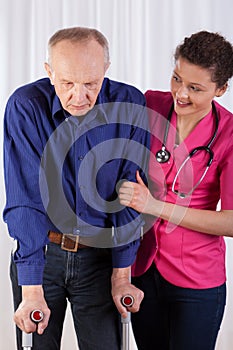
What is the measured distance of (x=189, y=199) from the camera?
2.02m

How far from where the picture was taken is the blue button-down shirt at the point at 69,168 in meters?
1.75

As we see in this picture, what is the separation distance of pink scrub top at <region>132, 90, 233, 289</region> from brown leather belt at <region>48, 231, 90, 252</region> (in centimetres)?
28

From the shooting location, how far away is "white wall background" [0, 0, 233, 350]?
2883 millimetres

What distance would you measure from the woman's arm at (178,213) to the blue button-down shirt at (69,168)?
0.03 metres

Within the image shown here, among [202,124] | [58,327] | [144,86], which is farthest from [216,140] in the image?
[144,86]

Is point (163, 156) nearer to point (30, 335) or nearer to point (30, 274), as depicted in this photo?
point (30, 274)

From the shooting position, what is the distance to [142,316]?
214 centimetres

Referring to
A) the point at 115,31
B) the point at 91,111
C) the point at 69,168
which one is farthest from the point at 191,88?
the point at 115,31

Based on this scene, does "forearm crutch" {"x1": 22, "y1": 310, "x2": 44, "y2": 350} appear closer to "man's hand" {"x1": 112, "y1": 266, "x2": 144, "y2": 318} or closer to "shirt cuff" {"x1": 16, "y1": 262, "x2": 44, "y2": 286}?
"shirt cuff" {"x1": 16, "y1": 262, "x2": 44, "y2": 286}

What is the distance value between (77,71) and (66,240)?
48 cm

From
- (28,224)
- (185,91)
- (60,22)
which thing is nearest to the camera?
(28,224)

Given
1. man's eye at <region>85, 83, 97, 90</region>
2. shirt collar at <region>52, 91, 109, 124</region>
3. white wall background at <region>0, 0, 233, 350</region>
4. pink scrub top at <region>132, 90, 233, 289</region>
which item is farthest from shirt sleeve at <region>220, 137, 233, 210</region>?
white wall background at <region>0, 0, 233, 350</region>

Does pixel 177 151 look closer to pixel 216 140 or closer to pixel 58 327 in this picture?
pixel 216 140

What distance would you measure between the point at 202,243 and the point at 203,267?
2.8 inches
